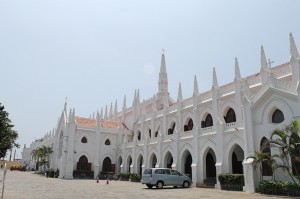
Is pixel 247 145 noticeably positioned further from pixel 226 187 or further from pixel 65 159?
pixel 65 159

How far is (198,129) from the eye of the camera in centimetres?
2916

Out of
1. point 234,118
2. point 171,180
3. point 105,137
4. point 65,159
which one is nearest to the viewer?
point 171,180

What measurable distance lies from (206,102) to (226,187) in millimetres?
10629

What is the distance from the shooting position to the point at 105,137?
45.8 meters

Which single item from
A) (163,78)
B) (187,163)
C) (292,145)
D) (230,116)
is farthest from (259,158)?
(163,78)

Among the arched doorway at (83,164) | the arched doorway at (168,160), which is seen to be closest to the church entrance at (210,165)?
the arched doorway at (168,160)

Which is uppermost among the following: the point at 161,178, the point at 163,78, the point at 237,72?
the point at 163,78

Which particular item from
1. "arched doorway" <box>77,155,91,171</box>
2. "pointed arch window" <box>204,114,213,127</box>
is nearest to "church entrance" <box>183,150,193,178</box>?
"pointed arch window" <box>204,114,213,127</box>

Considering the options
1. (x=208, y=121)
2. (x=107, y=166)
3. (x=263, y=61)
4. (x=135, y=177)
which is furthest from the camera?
(x=107, y=166)

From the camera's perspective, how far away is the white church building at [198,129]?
2112 centimetres

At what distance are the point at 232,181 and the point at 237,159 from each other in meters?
4.74

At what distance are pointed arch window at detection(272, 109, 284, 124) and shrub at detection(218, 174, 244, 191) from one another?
5.03m

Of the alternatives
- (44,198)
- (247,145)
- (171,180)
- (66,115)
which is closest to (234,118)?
(247,145)

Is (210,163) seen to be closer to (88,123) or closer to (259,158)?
(259,158)
